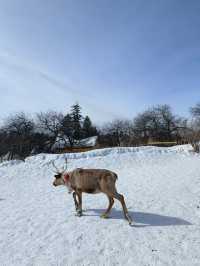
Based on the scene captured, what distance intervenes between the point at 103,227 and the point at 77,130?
51633 mm

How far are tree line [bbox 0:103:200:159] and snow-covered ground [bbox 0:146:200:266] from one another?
2979 cm

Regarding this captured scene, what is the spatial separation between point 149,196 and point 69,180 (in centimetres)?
374

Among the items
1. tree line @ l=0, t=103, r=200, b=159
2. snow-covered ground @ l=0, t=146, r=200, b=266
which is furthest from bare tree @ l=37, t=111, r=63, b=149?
snow-covered ground @ l=0, t=146, r=200, b=266

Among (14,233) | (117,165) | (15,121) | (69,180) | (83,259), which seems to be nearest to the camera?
(83,259)

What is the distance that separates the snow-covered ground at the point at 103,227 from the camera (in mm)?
5164

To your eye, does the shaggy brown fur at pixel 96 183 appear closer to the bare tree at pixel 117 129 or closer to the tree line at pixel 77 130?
the tree line at pixel 77 130

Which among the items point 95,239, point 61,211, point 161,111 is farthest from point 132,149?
point 161,111

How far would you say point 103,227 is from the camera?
6.65 meters

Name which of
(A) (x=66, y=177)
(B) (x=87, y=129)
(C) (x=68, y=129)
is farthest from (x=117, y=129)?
(A) (x=66, y=177)

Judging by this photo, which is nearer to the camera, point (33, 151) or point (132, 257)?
point (132, 257)

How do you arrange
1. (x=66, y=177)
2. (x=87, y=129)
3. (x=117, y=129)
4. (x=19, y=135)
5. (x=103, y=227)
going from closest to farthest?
(x=103, y=227) → (x=66, y=177) → (x=19, y=135) → (x=87, y=129) → (x=117, y=129)

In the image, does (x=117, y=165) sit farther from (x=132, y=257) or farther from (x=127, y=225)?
(x=132, y=257)

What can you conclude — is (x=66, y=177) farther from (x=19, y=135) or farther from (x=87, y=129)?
(x=87, y=129)

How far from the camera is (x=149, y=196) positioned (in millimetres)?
9969
